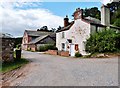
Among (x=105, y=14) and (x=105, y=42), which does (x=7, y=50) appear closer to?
(x=105, y=42)

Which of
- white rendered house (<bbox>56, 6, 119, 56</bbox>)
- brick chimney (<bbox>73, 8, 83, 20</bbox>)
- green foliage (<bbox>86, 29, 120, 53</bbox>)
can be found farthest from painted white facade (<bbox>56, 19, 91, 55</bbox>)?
green foliage (<bbox>86, 29, 120, 53</bbox>)

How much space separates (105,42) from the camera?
28.3 meters

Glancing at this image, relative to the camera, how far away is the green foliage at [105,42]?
27.6 m

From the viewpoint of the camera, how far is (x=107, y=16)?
37688 mm

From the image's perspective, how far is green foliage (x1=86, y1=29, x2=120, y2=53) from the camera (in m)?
27.6

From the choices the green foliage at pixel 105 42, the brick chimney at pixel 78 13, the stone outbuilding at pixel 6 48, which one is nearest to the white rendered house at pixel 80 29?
the brick chimney at pixel 78 13

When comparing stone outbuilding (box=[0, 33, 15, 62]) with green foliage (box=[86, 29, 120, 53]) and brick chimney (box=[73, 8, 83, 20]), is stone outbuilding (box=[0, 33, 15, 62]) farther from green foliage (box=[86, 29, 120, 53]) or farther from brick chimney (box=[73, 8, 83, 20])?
brick chimney (box=[73, 8, 83, 20])

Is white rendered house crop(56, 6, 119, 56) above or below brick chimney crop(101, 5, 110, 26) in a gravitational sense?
below

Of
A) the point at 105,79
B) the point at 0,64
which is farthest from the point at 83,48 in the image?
the point at 105,79

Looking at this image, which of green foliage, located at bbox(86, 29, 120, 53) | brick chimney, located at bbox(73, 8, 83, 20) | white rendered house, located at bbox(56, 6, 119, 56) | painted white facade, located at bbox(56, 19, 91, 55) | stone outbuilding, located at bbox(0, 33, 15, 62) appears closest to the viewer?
stone outbuilding, located at bbox(0, 33, 15, 62)

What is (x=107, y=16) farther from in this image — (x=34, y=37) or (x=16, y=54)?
(x=34, y=37)

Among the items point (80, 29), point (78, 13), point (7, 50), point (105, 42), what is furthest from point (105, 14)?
point (7, 50)

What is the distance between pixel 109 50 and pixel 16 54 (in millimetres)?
11687

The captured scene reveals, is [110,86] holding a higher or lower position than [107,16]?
lower
